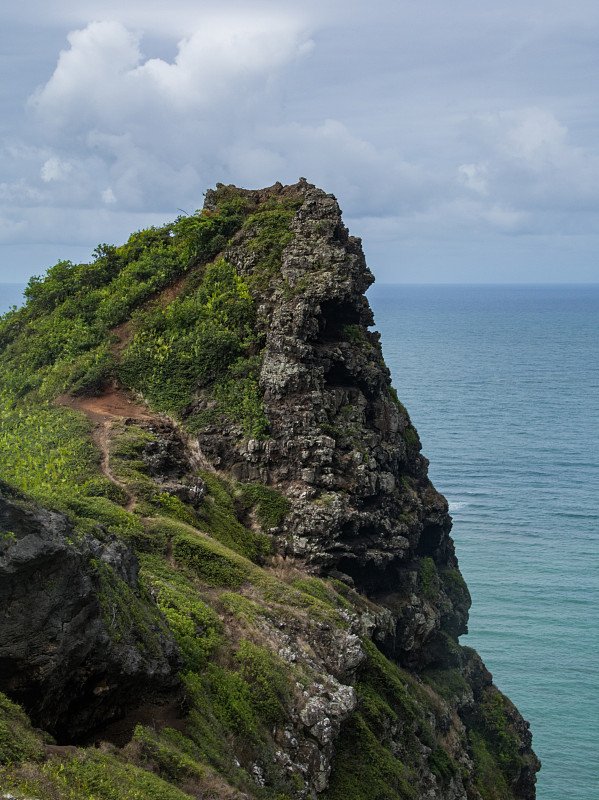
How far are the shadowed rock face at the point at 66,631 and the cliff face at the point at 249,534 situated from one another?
0.24 feet

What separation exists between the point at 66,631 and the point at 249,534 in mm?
21269

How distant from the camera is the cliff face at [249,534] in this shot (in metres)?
21.4

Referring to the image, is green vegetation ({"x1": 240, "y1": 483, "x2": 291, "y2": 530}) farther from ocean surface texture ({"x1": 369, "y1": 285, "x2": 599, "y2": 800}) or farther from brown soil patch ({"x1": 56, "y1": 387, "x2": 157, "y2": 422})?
ocean surface texture ({"x1": 369, "y1": 285, "x2": 599, "y2": 800})

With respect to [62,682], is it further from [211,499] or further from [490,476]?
[490,476]

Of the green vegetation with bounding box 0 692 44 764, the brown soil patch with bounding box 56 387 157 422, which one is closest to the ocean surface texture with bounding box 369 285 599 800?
the brown soil patch with bounding box 56 387 157 422

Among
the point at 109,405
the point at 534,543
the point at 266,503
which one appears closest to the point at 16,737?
the point at 266,503

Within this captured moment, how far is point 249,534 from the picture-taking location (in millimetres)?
40250

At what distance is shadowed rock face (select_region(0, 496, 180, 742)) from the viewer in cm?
1817

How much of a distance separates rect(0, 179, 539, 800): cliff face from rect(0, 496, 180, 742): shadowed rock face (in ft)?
0.24

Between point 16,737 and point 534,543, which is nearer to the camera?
point 16,737

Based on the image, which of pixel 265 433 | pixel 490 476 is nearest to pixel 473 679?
pixel 265 433

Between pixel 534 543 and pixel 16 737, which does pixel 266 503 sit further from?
pixel 534 543

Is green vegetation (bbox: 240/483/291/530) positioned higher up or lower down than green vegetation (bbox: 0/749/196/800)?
higher up

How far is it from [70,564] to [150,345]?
108 feet
